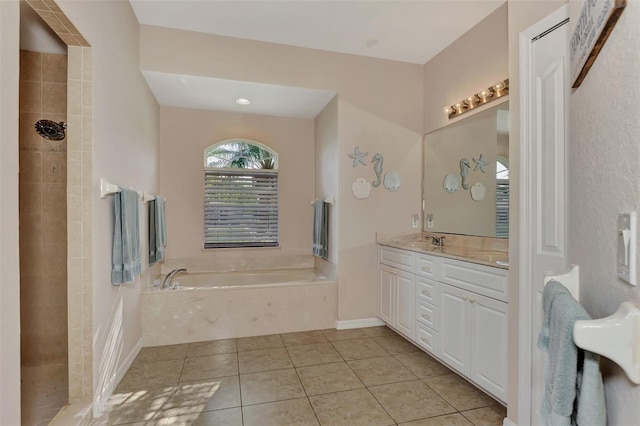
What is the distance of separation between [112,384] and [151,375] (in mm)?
295

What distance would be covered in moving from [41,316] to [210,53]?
8.46ft

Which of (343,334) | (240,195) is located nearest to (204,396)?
(343,334)

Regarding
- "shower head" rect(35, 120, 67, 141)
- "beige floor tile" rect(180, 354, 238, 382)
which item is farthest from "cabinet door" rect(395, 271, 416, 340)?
"shower head" rect(35, 120, 67, 141)

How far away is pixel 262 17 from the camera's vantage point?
275 cm

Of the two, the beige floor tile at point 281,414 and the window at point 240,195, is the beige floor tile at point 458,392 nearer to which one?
the beige floor tile at point 281,414

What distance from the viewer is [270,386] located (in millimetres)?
2283

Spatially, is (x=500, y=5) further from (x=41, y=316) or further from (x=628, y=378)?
(x=41, y=316)

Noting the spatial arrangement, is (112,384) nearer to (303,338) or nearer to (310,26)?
(303,338)

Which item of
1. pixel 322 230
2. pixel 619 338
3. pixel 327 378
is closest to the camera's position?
pixel 619 338

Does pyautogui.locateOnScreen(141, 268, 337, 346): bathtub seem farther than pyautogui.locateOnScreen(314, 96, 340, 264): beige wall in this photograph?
No

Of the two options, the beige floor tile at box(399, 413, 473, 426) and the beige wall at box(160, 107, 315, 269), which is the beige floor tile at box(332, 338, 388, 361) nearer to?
the beige floor tile at box(399, 413, 473, 426)

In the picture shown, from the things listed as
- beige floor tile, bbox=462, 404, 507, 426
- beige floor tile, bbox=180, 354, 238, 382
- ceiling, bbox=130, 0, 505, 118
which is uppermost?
ceiling, bbox=130, 0, 505, 118

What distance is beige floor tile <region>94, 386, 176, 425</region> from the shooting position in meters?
1.92

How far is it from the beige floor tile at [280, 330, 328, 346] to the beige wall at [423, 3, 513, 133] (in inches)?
96.0
